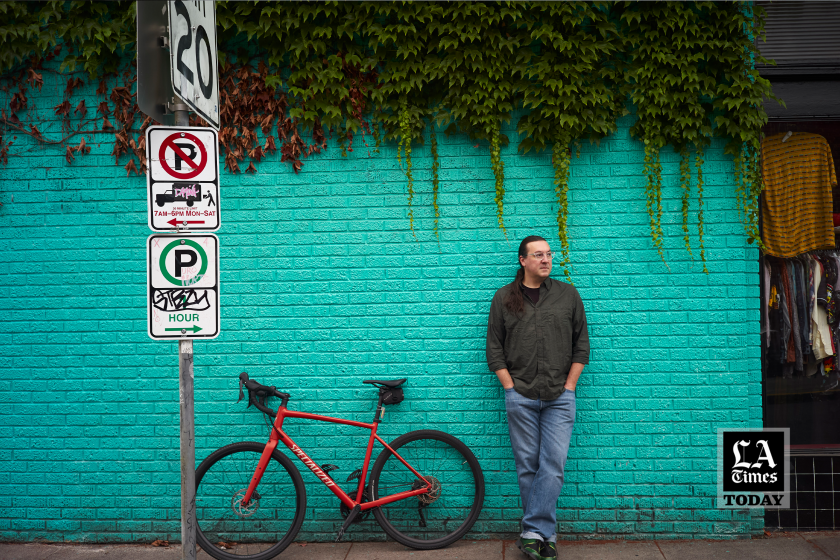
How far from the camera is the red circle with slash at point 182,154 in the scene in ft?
9.07

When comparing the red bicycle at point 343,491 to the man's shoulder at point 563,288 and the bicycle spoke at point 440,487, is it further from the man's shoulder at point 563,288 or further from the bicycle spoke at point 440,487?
the man's shoulder at point 563,288

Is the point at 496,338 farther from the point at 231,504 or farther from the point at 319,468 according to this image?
the point at 231,504

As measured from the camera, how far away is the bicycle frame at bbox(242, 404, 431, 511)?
443cm

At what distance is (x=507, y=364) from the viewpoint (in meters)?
4.52

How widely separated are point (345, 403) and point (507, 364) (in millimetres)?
1410

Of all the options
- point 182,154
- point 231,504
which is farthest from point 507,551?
point 182,154

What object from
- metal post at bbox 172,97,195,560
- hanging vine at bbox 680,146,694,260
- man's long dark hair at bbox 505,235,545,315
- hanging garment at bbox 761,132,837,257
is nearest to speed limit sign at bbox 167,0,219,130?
metal post at bbox 172,97,195,560

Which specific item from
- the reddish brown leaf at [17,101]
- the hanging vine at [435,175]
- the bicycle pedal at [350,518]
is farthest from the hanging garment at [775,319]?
the reddish brown leaf at [17,101]

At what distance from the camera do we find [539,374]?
4.36 metres

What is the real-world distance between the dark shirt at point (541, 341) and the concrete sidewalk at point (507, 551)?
129 cm

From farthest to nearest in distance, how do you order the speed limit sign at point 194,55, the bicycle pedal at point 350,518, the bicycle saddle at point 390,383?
1. the bicycle saddle at point 390,383
2. the bicycle pedal at point 350,518
3. the speed limit sign at point 194,55

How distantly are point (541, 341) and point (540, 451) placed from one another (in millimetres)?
857

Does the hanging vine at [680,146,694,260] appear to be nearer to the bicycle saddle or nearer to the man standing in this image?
the man standing

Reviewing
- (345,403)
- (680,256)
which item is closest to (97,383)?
(345,403)
